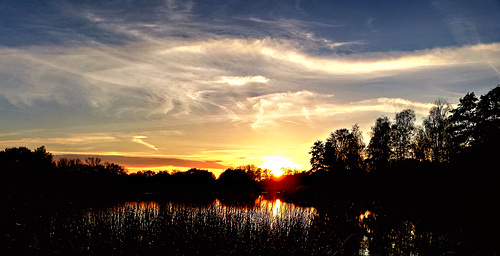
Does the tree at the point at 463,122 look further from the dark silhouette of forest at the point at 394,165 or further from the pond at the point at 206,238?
the pond at the point at 206,238

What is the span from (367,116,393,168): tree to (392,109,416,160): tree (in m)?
1.05

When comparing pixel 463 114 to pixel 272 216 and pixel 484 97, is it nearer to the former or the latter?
pixel 484 97

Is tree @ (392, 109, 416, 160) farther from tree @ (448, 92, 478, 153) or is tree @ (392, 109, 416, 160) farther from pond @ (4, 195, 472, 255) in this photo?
pond @ (4, 195, 472, 255)

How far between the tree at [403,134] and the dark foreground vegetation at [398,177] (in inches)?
5.6

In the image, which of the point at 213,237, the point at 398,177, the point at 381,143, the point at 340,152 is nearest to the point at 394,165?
the point at 398,177

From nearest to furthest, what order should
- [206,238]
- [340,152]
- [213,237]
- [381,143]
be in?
1. [206,238]
2. [213,237]
3. [381,143]
4. [340,152]

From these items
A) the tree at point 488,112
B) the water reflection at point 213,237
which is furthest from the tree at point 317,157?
the water reflection at point 213,237

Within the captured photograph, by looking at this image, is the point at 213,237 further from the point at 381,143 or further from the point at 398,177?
the point at 381,143

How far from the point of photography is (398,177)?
36656 millimetres

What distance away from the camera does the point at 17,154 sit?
65.8 metres

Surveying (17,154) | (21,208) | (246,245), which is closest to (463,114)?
(246,245)

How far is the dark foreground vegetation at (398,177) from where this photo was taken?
837 inches

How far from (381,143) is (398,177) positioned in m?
15.2

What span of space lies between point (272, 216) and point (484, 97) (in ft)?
124
